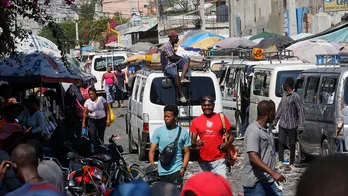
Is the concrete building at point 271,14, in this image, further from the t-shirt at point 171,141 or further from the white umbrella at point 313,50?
the t-shirt at point 171,141

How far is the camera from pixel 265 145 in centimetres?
794

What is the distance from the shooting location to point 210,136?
1026cm

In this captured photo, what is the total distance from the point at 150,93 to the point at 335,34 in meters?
12.2

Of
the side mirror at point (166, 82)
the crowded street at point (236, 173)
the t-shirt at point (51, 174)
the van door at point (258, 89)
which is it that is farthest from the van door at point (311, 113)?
the t-shirt at point (51, 174)

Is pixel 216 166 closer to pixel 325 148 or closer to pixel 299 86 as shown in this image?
pixel 325 148

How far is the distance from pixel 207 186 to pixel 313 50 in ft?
73.2

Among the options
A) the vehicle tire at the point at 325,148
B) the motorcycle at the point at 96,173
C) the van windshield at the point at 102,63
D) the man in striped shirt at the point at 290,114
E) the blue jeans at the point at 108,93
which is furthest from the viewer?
the van windshield at the point at 102,63

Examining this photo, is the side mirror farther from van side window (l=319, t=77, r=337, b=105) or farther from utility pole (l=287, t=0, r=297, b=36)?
utility pole (l=287, t=0, r=297, b=36)

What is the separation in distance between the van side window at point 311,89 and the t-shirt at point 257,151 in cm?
703

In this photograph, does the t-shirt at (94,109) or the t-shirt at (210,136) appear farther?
the t-shirt at (94,109)

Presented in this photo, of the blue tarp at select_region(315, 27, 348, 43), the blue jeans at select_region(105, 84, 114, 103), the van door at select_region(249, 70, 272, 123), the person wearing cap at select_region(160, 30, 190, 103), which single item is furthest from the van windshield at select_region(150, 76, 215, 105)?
the blue jeans at select_region(105, 84, 114, 103)

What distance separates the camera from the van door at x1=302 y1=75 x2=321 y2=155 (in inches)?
574

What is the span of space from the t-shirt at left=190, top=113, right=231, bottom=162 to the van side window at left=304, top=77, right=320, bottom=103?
492 centimetres

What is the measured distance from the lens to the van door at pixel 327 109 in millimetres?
13609
